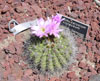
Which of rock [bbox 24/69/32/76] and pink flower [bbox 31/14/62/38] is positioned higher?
pink flower [bbox 31/14/62/38]

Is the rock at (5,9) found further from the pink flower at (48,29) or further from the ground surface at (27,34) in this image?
the pink flower at (48,29)

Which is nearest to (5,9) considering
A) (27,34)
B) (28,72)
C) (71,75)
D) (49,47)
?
(27,34)

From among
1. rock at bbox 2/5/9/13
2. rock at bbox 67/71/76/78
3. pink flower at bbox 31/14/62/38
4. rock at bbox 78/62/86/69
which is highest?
pink flower at bbox 31/14/62/38

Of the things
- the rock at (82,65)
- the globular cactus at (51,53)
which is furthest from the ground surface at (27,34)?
the globular cactus at (51,53)

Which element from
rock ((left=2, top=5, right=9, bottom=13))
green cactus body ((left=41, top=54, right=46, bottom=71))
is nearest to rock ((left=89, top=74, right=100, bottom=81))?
green cactus body ((left=41, top=54, right=46, bottom=71))

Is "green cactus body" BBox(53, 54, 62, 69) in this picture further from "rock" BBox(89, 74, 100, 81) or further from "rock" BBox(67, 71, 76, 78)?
"rock" BBox(89, 74, 100, 81)

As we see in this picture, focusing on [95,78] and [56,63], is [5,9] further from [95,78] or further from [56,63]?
[95,78]

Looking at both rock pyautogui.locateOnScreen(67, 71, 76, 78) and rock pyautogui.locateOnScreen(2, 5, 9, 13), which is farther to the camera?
rock pyautogui.locateOnScreen(2, 5, 9, 13)
